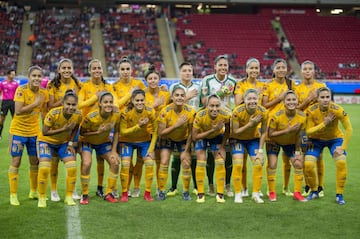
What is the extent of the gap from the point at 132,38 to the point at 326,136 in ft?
102

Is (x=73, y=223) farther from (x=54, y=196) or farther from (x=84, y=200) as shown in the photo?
(x=54, y=196)

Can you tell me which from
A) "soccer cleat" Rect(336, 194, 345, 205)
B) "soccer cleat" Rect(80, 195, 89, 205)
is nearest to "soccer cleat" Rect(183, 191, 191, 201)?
"soccer cleat" Rect(80, 195, 89, 205)

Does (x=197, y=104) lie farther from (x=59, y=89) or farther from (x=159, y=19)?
(x=159, y=19)

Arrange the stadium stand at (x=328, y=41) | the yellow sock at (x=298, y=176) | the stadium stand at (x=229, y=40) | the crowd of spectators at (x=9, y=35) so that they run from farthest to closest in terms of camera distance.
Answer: the stadium stand at (x=328, y=41)
the stadium stand at (x=229, y=40)
the crowd of spectators at (x=9, y=35)
the yellow sock at (x=298, y=176)

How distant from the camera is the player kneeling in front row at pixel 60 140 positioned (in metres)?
7.14

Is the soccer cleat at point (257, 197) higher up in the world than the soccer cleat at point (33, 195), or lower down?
lower down

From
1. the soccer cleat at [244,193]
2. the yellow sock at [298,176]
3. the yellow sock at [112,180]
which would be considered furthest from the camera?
the soccer cleat at [244,193]

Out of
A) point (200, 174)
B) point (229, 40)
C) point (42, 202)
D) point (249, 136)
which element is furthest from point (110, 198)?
point (229, 40)

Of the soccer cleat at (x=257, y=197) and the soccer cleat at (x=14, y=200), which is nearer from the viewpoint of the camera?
the soccer cleat at (x=14, y=200)

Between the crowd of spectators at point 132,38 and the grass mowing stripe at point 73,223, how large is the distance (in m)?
25.3

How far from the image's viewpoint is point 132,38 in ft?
124

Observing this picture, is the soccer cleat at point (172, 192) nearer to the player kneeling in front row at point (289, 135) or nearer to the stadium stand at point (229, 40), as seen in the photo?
the player kneeling in front row at point (289, 135)

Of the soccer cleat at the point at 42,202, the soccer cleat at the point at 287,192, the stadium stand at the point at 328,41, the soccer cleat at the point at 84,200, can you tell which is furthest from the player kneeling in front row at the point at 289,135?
the stadium stand at the point at 328,41

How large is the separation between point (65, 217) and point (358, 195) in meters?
4.39
